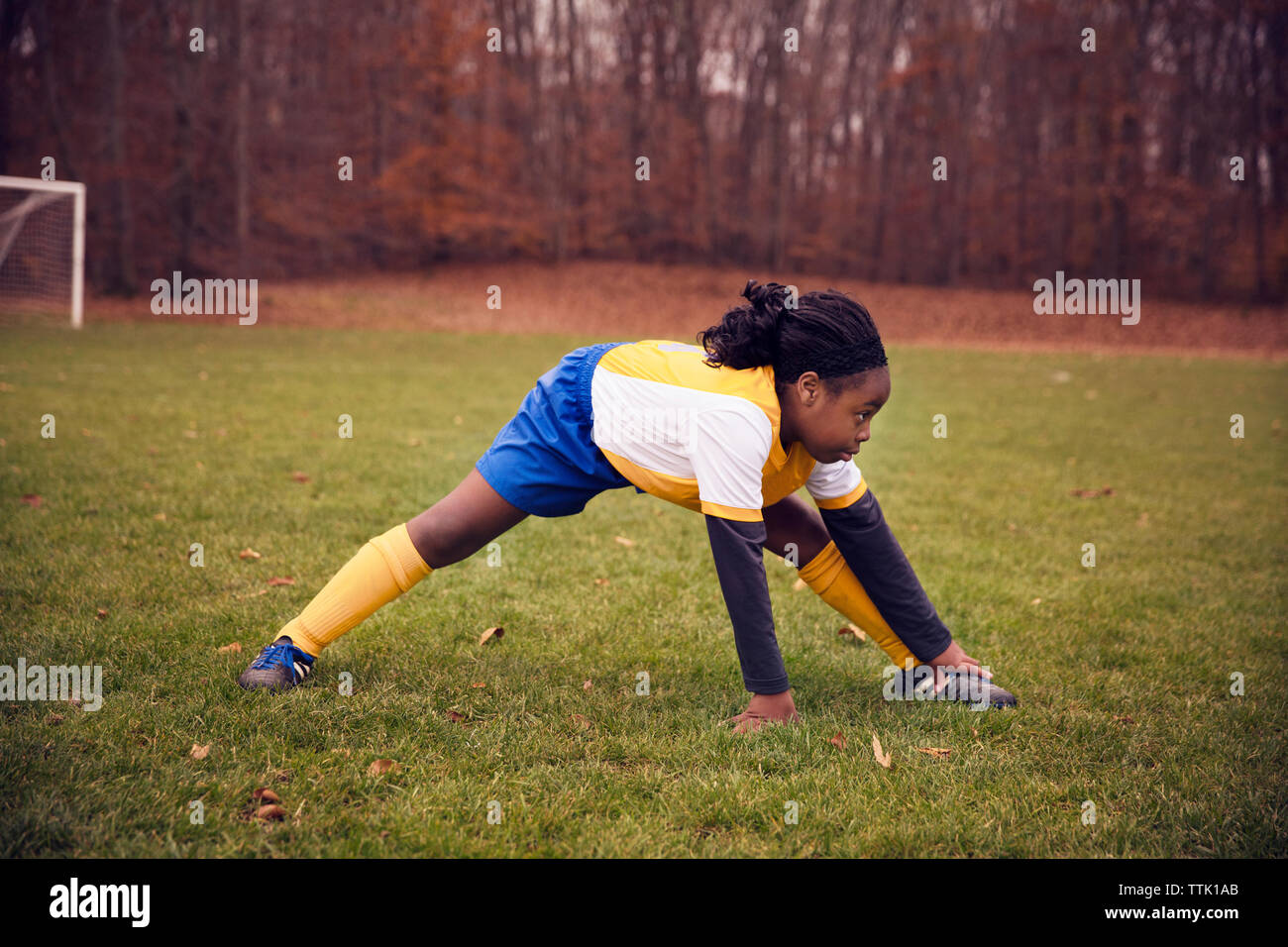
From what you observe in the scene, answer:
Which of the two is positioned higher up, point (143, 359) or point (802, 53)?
point (802, 53)

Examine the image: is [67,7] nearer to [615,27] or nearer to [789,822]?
[615,27]

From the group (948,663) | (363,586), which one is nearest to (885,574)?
(948,663)

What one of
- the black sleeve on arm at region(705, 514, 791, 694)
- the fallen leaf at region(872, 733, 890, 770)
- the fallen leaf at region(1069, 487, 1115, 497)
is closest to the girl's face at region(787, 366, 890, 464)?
the black sleeve on arm at region(705, 514, 791, 694)

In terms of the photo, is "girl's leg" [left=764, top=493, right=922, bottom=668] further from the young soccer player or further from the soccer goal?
the soccer goal

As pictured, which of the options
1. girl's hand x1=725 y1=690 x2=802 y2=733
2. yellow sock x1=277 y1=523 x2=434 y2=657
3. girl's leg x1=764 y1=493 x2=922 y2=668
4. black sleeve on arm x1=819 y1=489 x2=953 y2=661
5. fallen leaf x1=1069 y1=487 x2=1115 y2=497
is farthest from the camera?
fallen leaf x1=1069 y1=487 x2=1115 y2=497

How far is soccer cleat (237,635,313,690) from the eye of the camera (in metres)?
2.88

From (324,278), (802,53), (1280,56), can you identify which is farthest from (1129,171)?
(324,278)

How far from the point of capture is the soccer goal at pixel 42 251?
1622 cm

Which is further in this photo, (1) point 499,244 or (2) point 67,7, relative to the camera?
(1) point 499,244

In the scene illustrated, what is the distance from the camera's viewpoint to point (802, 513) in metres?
3.15

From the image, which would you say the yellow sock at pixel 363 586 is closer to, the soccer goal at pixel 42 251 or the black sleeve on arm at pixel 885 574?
the black sleeve on arm at pixel 885 574

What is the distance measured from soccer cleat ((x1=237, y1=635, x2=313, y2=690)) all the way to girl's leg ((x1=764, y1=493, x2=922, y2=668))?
154cm

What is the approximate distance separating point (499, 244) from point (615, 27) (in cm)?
767

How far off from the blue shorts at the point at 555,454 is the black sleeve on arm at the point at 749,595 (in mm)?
345
